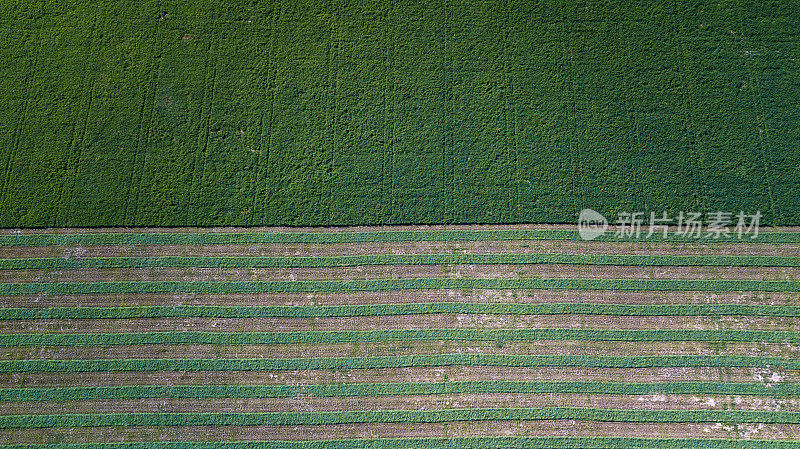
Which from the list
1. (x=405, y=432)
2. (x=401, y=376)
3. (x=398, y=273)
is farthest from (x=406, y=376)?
(x=398, y=273)

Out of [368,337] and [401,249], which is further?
[401,249]

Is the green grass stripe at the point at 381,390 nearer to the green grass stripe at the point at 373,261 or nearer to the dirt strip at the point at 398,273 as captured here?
the dirt strip at the point at 398,273

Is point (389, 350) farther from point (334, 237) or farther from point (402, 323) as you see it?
point (334, 237)

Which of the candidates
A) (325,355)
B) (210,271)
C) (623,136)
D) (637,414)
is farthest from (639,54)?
(210,271)

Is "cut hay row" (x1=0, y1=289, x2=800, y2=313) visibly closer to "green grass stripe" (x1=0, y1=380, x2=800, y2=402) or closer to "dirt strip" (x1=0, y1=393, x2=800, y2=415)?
"green grass stripe" (x1=0, y1=380, x2=800, y2=402)

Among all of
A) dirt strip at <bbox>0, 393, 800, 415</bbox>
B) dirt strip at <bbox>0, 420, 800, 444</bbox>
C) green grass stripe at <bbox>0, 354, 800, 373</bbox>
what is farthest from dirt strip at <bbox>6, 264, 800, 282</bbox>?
dirt strip at <bbox>0, 420, 800, 444</bbox>

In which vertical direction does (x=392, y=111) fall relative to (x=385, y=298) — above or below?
above
